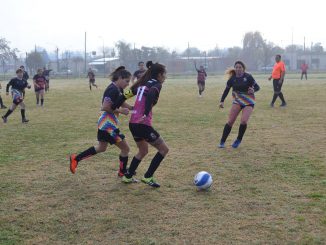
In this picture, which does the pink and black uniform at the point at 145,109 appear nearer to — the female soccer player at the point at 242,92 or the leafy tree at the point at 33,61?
the female soccer player at the point at 242,92

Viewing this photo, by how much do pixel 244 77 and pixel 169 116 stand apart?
5997mm

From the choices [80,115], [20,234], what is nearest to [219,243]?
[20,234]

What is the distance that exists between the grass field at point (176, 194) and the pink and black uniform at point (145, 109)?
33.3 inches

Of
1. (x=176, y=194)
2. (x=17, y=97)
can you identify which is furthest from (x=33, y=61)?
(x=176, y=194)

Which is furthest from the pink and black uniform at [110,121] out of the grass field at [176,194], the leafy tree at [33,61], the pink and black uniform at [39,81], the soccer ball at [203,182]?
the leafy tree at [33,61]

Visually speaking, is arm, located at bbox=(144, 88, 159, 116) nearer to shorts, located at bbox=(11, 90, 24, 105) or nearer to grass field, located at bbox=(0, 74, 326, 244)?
grass field, located at bbox=(0, 74, 326, 244)

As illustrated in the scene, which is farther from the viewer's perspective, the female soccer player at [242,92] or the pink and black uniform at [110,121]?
the female soccer player at [242,92]

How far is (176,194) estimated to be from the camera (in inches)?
228

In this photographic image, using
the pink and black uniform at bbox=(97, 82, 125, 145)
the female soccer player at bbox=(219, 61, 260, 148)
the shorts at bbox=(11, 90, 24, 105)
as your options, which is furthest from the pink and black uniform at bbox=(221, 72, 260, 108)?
the shorts at bbox=(11, 90, 24, 105)

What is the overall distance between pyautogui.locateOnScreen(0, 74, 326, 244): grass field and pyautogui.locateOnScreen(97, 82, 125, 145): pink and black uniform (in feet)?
2.39

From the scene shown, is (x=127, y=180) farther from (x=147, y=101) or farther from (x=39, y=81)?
(x=39, y=81)

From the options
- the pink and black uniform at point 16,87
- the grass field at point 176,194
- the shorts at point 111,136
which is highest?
the pink and black uniform at point 16,87

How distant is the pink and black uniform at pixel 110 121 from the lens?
6.03m

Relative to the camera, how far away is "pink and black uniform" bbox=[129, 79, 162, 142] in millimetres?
5582
